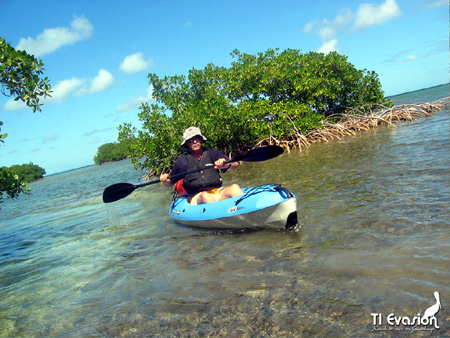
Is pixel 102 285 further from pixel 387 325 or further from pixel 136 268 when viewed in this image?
pixel 387 325

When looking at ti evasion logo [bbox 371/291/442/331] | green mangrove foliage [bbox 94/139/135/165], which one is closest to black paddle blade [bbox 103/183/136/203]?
ti evasion logo [bbox 371/291/442/331]

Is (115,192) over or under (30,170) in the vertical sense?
under

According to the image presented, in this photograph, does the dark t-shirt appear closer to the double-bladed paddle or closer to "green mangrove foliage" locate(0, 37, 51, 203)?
the double-bladed paddle

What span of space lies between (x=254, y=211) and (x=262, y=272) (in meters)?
1.53

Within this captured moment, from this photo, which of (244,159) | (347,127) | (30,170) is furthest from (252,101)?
(30,170)

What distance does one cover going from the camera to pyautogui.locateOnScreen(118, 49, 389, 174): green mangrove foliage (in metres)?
15.1

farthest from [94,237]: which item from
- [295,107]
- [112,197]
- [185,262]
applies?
[295,107]

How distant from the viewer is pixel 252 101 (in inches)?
695

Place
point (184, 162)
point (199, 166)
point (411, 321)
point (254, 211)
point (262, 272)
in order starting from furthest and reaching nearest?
point (184, 162), point (199, 166), point (254, 211), point (262, 272), point (411, 321)

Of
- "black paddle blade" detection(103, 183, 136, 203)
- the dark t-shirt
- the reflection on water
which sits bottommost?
the reflection on water

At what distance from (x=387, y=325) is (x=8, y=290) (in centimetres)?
532

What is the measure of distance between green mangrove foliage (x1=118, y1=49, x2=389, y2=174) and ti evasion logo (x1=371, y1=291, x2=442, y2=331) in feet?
41.0

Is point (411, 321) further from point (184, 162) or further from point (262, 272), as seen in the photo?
point (184, 162)

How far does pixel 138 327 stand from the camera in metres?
3.20
